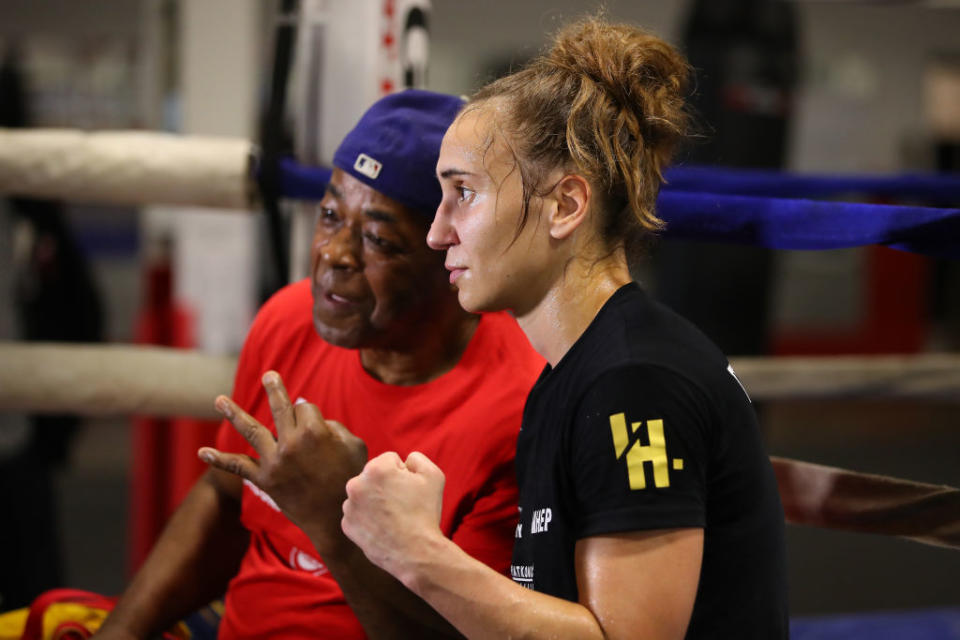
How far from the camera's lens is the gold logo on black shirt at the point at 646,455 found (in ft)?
2.40

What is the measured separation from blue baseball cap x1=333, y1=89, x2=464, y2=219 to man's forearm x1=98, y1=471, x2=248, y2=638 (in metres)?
0.45

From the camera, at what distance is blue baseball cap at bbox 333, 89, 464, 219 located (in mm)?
1070

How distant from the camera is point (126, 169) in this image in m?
1.63

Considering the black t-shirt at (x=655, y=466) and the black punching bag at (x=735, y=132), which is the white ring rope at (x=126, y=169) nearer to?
the black t-shirt at (x=655, y=466)

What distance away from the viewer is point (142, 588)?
48.1 inches

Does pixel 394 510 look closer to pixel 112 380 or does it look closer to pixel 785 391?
pixel 112 380

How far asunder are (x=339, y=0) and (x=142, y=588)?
2.97ft

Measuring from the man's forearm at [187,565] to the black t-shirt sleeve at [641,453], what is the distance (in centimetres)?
64

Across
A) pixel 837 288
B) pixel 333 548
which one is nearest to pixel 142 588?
pixel 333 548

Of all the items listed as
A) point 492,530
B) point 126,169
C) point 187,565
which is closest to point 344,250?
point 492,530

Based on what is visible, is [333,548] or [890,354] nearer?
[333,548]

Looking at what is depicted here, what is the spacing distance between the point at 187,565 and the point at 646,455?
2.42 feet

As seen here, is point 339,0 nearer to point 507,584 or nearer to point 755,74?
point 507,584

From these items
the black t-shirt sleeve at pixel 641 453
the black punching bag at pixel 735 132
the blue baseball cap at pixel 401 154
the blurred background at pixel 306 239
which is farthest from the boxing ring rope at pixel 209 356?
the black punching bag at pixel 735 132
